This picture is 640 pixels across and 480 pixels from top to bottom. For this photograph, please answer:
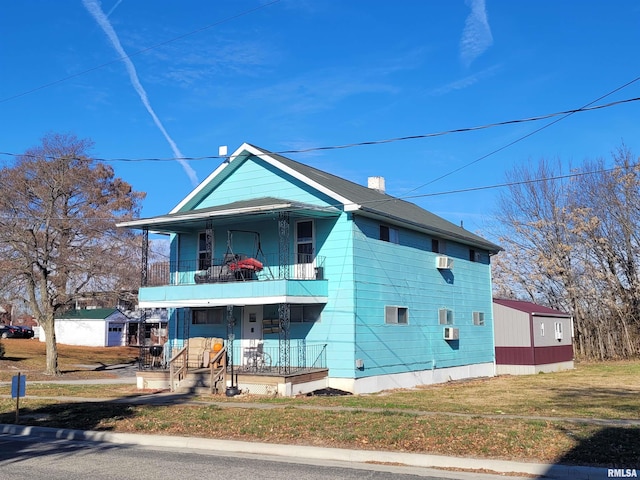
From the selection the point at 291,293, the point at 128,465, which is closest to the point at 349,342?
the point at 291,293

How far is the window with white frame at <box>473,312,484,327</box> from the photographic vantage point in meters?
27.8

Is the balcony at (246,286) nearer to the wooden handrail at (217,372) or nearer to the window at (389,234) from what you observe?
the wooden handrail at (217,372)

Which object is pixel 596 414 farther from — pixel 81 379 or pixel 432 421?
pixel 81 379

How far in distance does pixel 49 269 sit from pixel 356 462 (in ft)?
72.1

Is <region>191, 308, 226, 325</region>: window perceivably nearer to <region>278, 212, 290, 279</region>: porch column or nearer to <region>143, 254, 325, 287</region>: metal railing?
<region>143, 254, 325, 287</region>: metal railing

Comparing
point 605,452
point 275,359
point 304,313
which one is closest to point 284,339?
point 304,313

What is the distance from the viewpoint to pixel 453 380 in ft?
82.7

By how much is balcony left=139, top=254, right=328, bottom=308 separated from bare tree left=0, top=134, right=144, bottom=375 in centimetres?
686

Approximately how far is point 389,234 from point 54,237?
15.0 metres

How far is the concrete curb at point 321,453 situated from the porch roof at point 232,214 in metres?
8.74

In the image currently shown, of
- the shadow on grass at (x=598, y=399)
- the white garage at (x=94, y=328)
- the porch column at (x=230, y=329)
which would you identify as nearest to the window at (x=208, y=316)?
the porch column at (x=230, y=329)

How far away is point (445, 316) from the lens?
987 inches

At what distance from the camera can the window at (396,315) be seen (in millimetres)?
21250
